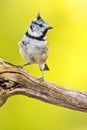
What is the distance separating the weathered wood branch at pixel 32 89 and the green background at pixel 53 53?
29cm

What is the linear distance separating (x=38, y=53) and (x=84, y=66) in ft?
1.47

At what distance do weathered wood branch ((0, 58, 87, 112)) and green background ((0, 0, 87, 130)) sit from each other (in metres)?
0.29

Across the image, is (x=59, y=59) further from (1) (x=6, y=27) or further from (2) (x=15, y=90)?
(2) (x=15, y=90)

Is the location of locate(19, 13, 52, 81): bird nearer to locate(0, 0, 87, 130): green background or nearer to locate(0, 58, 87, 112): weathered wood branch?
locate(0, 58, 87, 112): weathered wood branch

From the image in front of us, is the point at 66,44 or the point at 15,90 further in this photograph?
the point at 66,44

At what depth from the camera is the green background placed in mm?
1458

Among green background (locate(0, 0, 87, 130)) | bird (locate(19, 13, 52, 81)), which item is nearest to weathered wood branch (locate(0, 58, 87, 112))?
bird (locate(19, 13, 52, 81))

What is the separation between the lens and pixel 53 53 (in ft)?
4.80

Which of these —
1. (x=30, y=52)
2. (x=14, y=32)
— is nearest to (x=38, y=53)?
(x=30, y=52)

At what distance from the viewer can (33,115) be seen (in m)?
1.50

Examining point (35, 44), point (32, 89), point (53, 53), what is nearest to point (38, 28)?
point (35, 44)

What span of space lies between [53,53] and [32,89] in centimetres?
36

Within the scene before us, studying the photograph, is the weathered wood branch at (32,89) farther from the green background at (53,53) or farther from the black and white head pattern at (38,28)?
the green background at (53,53)

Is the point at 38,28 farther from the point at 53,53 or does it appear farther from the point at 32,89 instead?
the point at 53,53
